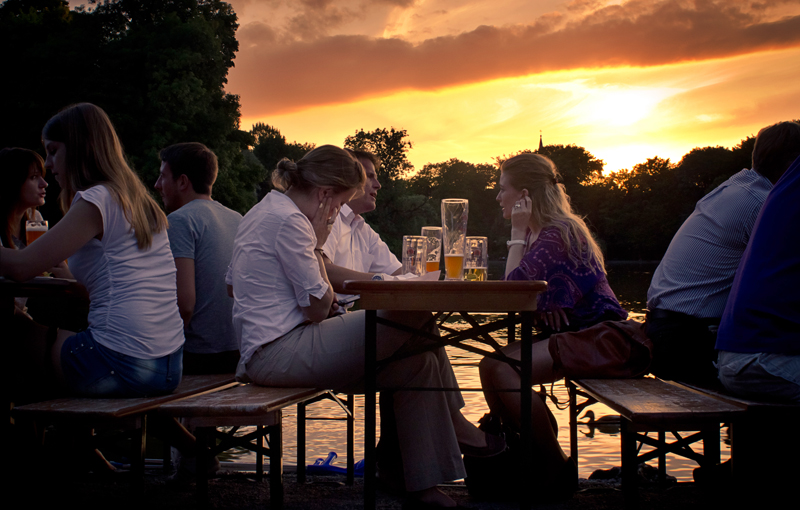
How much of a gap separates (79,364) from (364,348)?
1042 millimetres

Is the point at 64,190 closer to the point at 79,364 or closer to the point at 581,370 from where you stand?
the point at 79,364

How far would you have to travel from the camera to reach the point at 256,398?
92.3 inches

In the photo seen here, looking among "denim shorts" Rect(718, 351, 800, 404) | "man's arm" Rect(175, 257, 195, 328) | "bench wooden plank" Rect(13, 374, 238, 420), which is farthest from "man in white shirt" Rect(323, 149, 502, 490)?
"denim shorts" Rect(718, 351, 800, 404)

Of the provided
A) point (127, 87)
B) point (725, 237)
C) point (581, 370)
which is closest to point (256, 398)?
point (581, 370)

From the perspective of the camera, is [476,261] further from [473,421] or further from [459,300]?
[473,421]

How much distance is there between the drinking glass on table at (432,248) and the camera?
2883 millimetres

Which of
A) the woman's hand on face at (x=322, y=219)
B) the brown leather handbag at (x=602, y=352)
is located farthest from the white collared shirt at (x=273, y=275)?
the brown leather handbag at (x=602, y=352)

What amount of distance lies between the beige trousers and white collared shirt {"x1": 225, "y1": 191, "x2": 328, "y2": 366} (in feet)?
0.23

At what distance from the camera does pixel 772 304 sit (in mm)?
2145

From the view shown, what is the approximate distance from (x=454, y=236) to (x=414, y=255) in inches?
10.3

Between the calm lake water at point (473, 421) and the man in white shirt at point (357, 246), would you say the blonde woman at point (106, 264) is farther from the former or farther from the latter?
the calm lake water at point (473, 421)

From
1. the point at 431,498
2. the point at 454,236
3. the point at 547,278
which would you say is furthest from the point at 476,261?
the point at 431,498

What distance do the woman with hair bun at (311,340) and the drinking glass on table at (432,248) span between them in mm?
311

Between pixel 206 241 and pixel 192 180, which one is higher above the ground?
pixel 192 180
